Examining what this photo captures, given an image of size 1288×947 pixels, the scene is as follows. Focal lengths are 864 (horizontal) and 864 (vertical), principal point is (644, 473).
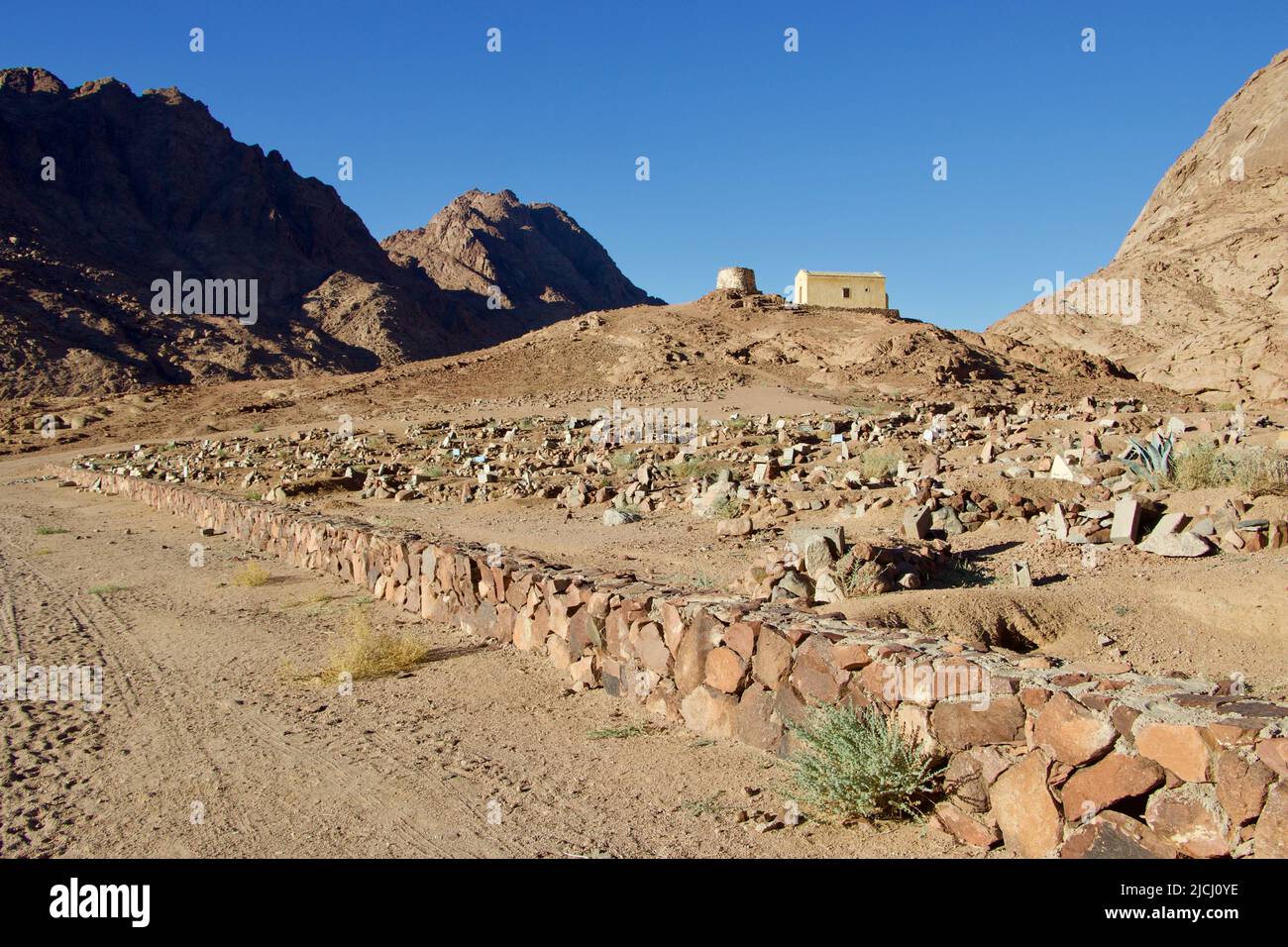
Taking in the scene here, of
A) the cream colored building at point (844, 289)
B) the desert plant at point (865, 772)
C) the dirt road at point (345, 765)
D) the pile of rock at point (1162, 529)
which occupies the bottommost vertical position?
the dirt road at point (345, 765)

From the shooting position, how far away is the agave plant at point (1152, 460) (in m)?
9.67

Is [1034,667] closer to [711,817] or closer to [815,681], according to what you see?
[815,681]

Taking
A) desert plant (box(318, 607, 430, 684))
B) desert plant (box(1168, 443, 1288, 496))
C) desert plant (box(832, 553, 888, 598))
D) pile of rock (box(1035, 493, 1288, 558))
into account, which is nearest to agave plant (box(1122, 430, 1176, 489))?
desert plant (box(1168, 443, 1288, 496))

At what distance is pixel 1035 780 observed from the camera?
3.35 meters

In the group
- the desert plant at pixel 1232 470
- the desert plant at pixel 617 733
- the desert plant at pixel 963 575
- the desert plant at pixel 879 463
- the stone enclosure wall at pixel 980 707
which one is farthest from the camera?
the desert plant at pixel 879 463

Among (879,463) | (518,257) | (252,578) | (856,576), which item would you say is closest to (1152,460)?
(879,463)

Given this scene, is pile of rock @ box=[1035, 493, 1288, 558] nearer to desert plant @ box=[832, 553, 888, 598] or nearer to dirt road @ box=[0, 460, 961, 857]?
desert plant @ box=[832, 553, 888, 598]

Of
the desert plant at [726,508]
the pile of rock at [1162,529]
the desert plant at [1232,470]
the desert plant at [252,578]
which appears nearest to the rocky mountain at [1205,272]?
the desert plant at [1232,470]

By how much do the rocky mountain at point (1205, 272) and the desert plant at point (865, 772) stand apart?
29558 millimetres

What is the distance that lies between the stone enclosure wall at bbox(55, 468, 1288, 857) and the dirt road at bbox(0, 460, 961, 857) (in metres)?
0.24

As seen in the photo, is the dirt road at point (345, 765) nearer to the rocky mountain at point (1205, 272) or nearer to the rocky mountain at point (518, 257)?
the rocky mountain at point (1205, 272)

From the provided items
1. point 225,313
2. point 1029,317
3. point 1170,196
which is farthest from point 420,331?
point 1170,196

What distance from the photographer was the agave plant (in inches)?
381

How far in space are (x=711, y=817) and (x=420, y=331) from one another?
80.1m
